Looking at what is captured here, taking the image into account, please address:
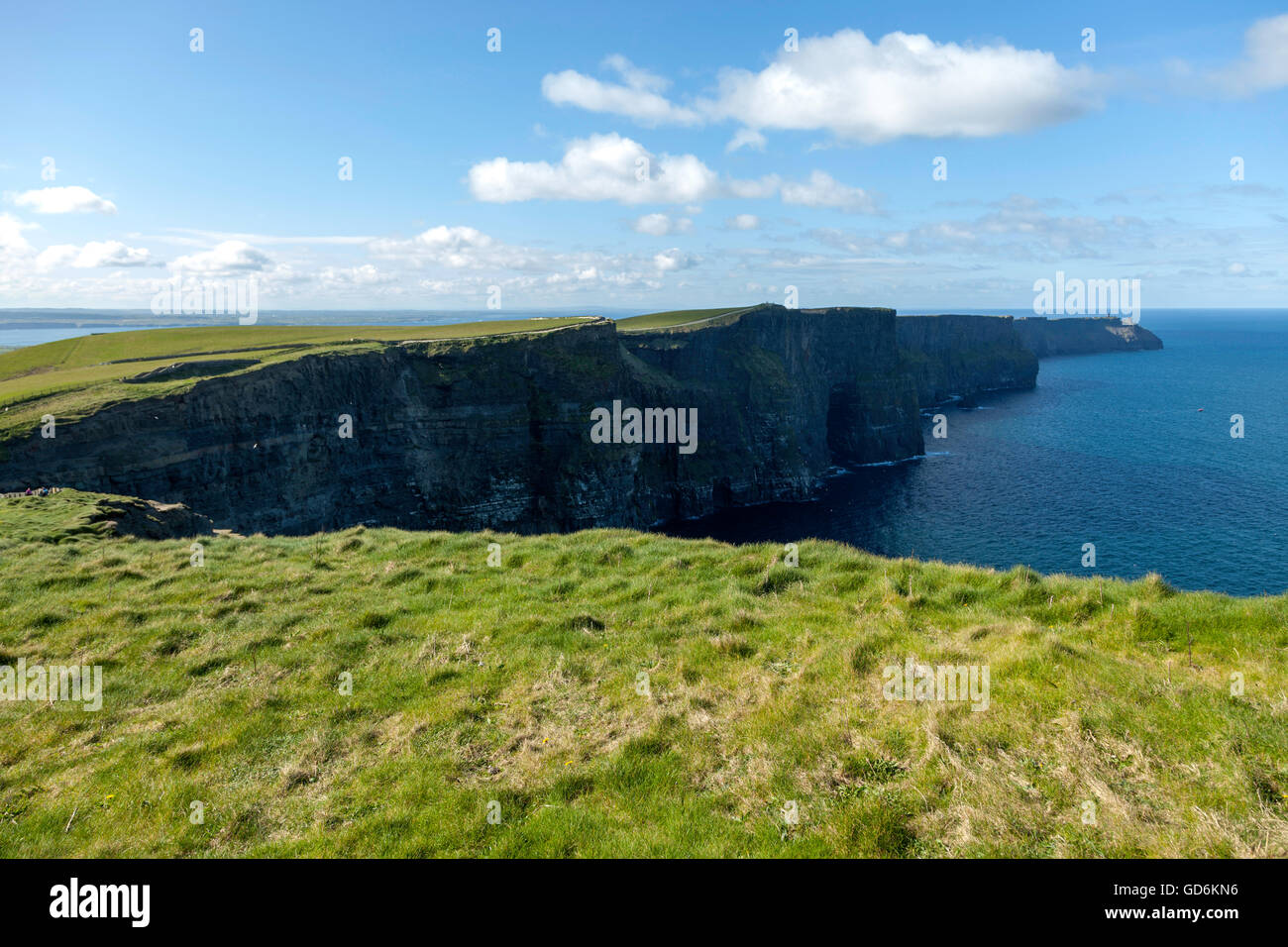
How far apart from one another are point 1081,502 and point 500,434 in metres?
67.8

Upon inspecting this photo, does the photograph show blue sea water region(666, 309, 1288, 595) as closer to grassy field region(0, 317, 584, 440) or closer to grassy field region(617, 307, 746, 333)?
grassy field region(617, 307, 746, 333)

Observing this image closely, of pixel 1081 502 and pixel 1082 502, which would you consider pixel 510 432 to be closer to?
pixel 1081 502

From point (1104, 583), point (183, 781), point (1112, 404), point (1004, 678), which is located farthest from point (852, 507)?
point (1112, 404)

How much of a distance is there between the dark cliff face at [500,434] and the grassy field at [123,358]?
2.84 metres

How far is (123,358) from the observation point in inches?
2616

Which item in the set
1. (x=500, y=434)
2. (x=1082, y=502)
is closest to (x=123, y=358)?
(x=500, y=434)

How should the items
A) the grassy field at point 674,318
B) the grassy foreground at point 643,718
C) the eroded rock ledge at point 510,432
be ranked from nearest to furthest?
1. the grassy foreground at point 643,718
2. the eroded rock ledge at point 510,432
3. the grassy field at point 674,318

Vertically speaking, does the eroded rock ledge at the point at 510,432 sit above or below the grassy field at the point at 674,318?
below

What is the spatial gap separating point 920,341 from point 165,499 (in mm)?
176828

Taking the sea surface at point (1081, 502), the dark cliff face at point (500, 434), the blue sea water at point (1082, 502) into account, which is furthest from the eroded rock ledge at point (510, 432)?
the blue sea water at point (1082, 502)

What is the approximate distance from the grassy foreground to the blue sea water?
103 feet

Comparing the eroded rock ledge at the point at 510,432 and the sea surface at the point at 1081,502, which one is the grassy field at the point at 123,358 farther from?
the sea surface at the point at 1081,502

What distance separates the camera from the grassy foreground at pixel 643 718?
757 centimetres
